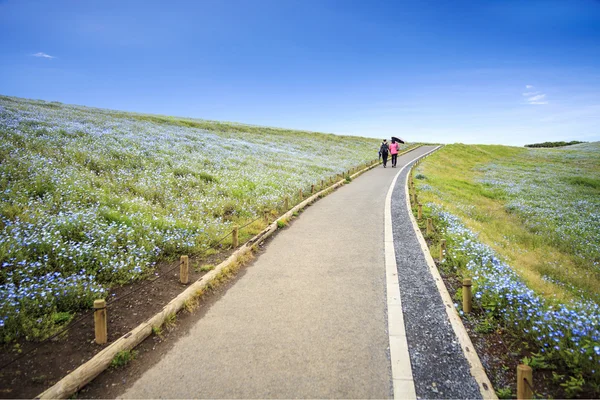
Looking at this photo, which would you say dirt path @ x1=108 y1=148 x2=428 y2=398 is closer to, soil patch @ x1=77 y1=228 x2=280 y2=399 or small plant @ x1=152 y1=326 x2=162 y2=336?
soil patch @ x1=77 y1=228 x2=280 y2=399

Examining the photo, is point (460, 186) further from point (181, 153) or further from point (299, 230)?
point (181, 153)

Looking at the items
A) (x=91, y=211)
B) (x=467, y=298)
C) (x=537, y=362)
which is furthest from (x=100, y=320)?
(x=537, y=362)

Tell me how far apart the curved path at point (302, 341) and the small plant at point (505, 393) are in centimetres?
29

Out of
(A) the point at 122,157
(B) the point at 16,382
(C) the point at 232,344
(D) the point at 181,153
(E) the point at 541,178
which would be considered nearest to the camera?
(B) the point at 16,382

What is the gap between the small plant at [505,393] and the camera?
157 inches

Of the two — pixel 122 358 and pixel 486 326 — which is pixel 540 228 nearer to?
pixel 486 326

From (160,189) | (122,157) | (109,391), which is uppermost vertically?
(122,157)

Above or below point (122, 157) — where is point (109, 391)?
below

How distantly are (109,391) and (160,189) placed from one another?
9.73 metres

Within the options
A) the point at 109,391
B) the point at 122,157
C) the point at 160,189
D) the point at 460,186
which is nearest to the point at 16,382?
the point at 109,391

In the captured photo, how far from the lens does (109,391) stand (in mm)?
4266

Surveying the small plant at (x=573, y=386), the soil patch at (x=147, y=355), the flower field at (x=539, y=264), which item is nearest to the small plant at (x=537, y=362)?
the flower field at (x=539, y=264)

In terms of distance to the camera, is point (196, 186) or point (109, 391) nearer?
point (109, 391)

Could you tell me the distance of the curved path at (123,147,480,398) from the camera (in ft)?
14.1
